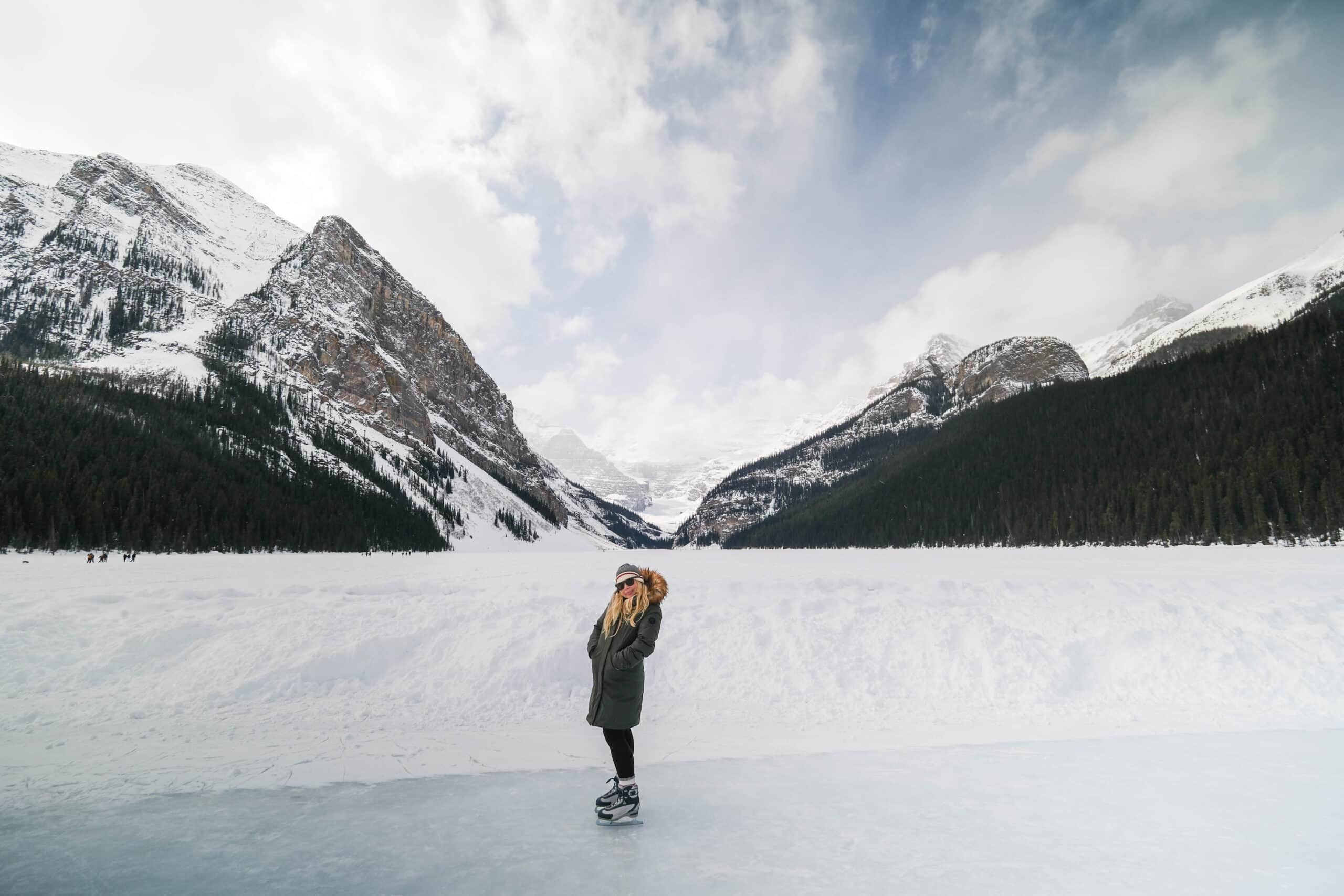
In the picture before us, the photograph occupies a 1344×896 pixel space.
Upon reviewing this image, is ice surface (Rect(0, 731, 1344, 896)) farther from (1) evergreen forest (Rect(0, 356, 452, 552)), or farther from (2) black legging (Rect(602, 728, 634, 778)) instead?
(1) evergreen forest (Rect(0, 356, 452, 552))

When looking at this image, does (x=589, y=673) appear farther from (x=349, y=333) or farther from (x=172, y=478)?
(x=349, y=333)

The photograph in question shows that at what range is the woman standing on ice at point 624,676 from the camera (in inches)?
236

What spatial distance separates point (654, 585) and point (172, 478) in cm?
8920

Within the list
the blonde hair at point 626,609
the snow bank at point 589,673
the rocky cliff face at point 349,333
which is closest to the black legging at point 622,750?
the blonde hair at point 626,609

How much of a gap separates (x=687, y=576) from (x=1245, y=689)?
12.9 m

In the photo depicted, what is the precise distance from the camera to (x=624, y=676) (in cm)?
621

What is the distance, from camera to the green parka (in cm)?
599

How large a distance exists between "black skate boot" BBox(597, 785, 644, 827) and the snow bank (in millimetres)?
2080

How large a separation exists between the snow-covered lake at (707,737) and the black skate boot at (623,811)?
0.16 m

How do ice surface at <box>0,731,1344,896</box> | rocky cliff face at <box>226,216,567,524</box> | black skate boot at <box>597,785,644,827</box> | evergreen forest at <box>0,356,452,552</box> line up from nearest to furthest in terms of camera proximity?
ice surface at <box>0,731,1344,896</box> < black skate boot at <box>597,785,644,827</box> < evergreen forest at <box>0,356,452,552</box> < rocky cliff face at <box>226,216,567,524</box>

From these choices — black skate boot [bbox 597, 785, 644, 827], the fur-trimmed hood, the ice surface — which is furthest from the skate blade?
the fur-trimmed hood

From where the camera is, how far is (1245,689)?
10.5 meters

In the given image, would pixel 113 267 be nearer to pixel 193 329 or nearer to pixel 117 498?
pixel 193 329

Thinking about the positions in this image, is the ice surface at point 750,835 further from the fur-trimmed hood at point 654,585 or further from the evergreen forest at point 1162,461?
the evergreen forest at point 1162,461
